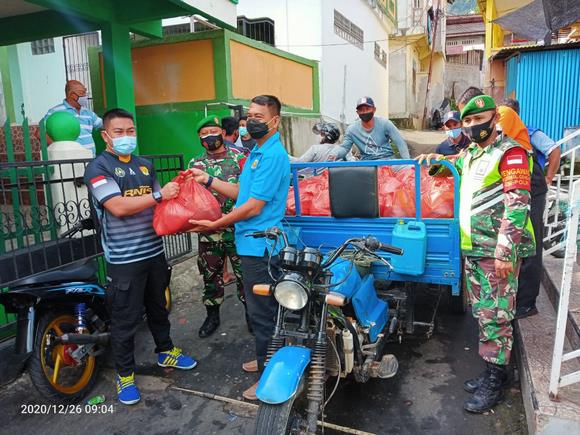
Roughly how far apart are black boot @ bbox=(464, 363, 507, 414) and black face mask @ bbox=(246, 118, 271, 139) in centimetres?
205

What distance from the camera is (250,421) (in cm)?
296

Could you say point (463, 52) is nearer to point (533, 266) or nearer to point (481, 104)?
point (533, 266)

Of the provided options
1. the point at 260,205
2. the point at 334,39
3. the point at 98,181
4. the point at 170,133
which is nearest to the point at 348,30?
the point at 334,39

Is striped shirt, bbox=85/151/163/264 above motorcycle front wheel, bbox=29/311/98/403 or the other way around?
above

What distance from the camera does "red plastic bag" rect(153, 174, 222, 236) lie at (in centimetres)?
305

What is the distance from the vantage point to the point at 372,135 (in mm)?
4977

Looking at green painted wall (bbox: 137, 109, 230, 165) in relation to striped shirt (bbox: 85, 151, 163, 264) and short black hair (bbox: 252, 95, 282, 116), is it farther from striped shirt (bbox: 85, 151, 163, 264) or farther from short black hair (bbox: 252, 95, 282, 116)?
short black hair (bbox: 252, 95, 282, 116)

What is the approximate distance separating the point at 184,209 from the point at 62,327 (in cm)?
128

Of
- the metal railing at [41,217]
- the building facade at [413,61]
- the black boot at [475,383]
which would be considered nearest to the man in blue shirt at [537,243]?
the black boot at [475,383]

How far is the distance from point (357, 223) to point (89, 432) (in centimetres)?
230

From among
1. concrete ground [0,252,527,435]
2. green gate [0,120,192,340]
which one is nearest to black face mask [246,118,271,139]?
green gate [0,120,192,340]

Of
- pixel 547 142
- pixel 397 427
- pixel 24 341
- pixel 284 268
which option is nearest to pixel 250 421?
pixel 397 427

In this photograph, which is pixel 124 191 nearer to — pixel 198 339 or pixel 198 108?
pixel 198 339

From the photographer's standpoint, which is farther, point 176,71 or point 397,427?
point 176,71
